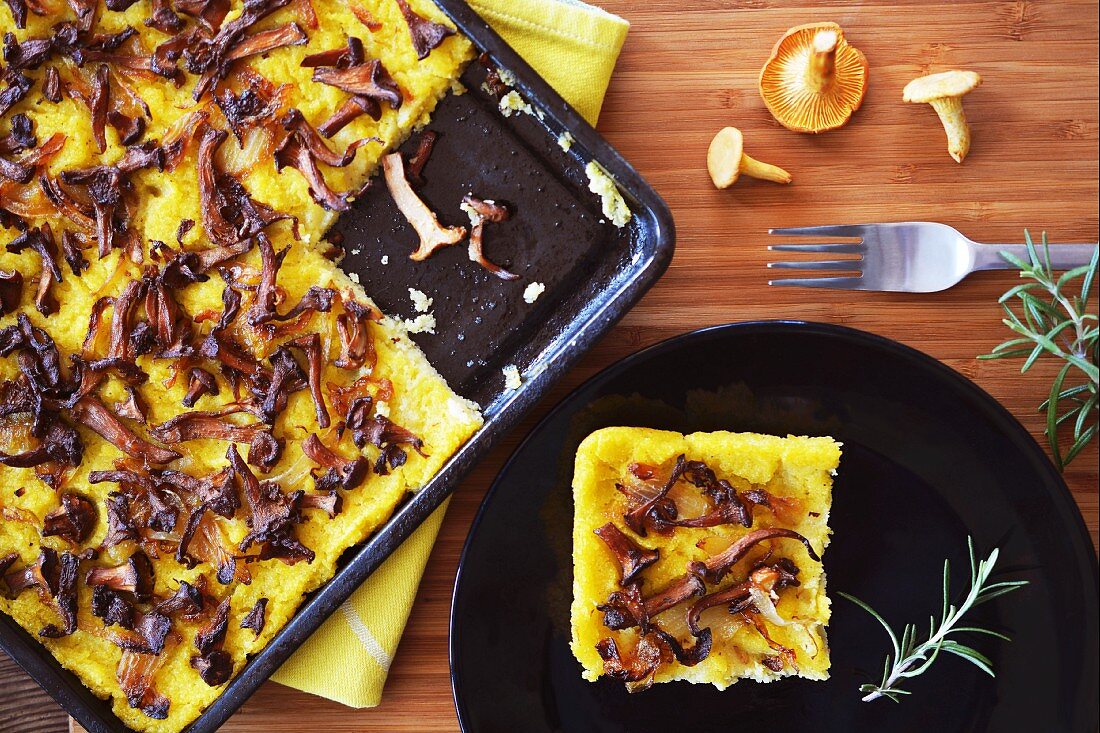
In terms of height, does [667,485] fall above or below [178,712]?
above

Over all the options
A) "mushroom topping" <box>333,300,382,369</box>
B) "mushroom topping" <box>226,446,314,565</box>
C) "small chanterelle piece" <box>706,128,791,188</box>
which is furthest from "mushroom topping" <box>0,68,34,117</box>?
"small chanterelle piece" <box>706,128,791,188</box>

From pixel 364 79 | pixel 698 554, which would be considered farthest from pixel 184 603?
pixel 364 79

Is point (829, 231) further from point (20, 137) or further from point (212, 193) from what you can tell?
point (20, 137)

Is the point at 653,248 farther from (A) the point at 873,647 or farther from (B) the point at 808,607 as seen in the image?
(A) the point at 873,647

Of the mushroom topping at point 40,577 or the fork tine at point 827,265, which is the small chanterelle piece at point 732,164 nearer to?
the fork tine at point 827,265

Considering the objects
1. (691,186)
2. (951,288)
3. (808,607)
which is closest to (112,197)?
(691,186)

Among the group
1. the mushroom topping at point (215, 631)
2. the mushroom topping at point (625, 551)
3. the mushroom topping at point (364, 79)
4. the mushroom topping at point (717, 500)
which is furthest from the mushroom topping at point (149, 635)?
the mushroom topping at point (364, 79)
